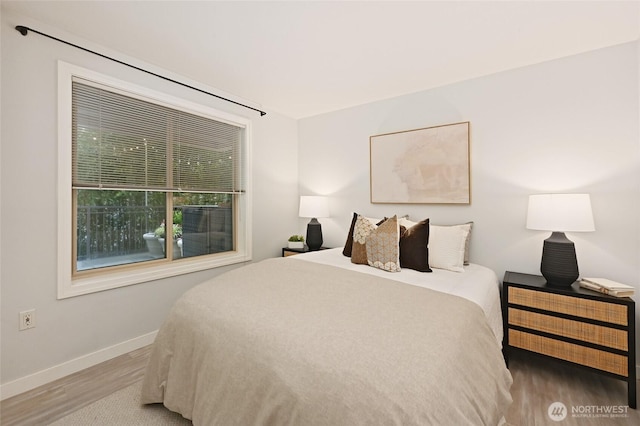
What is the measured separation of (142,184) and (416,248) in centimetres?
243

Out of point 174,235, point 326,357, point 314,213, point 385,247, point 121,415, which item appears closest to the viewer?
point 326,357

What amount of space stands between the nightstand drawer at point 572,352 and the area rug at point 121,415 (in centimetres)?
232

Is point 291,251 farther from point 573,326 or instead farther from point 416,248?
point 573,326

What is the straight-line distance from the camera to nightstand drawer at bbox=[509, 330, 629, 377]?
1.80 meters

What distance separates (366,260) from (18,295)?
2448 millimetres

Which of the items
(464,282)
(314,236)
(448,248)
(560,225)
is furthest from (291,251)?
(560,225)

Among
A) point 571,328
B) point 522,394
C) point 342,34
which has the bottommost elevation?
point 522,394

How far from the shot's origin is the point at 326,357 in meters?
1.03

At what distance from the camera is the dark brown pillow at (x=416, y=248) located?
87.5 inches

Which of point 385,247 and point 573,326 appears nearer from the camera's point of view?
point 573,326

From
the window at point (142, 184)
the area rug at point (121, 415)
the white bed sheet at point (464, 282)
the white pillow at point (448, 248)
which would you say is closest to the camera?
the area rug at point (121, 415)

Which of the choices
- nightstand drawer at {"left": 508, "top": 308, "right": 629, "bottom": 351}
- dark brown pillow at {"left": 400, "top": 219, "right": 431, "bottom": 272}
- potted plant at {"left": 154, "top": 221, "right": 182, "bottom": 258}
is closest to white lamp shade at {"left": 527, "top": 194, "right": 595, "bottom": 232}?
nightstand drawer at {"left": 508, "top": 308, "right": 629, "bottom": 351}

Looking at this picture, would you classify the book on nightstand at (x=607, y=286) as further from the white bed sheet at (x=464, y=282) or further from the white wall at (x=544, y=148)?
the white bed sheet at (x=464, y=282)

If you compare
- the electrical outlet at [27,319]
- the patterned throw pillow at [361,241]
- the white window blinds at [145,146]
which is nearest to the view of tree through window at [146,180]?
the white window blinds at [145,146]
